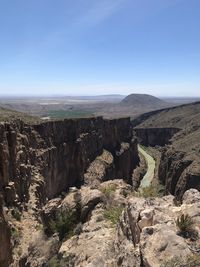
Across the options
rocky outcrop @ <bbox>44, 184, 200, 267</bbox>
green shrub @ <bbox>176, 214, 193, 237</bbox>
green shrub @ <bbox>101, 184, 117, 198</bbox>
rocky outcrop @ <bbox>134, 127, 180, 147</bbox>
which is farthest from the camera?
rocky outcrop @ <bbox>134, 127, 180, 147</bbox>

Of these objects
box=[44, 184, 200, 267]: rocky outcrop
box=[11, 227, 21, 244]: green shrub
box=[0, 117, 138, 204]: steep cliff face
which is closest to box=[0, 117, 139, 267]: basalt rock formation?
box=[0, 117, 138, 204]: steep cliff face

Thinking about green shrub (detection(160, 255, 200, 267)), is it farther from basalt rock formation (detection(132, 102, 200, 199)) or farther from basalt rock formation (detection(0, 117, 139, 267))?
basalt rock formation (detection(132, 102, 200, 199))

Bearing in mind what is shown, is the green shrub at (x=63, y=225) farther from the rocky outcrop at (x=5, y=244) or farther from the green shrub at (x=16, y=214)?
the green shrub at (x=16, y=214)

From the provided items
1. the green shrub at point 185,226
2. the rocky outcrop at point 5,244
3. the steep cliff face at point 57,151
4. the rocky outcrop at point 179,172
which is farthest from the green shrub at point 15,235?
the rocky outcrop at point 179,172

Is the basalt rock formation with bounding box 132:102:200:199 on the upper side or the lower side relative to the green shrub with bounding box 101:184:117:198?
lower

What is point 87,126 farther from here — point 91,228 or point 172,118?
point 172,118

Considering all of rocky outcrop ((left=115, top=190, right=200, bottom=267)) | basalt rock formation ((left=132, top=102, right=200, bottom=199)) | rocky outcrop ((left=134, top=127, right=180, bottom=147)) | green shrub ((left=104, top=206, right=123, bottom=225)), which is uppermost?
rocky outcrop ((left=115, top=190, right=200, bottom=267))
